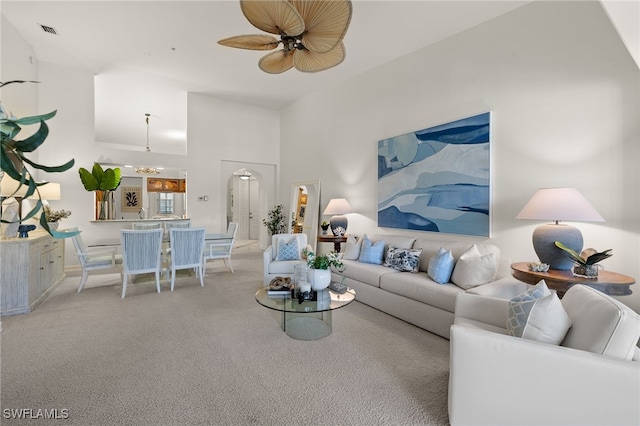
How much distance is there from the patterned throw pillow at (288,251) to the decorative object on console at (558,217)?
113 inches

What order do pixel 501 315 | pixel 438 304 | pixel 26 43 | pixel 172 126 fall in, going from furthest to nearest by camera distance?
pixel 172 126 < pixel 26 43 < pixel 438 304 < pixel 501 315

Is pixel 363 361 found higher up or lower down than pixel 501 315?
lower down

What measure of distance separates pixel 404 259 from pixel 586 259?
68.0 inches

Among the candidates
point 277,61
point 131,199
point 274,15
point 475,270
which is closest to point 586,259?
point 475,270

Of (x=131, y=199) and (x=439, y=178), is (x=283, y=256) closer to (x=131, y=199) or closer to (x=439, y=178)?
(x=439, y=178)

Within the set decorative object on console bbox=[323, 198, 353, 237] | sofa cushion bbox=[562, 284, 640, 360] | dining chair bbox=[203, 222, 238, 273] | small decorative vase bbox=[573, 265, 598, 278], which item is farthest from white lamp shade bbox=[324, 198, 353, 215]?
sofa cushion bbox=[562, 284, 640, 360]

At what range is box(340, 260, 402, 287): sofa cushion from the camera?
3.67m

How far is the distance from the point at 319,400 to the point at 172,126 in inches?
369

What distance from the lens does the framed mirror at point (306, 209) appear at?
6.54 meters

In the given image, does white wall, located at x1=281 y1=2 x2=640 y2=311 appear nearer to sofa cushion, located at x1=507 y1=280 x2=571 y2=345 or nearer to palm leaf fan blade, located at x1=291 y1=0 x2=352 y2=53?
sofa cushion, located at x1=507 y1=280 x2=571 y2=345

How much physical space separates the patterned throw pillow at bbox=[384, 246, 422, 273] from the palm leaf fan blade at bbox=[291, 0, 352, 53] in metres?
2.53

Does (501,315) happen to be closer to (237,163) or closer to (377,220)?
(377,220)

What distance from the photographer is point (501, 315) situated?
2.12 m

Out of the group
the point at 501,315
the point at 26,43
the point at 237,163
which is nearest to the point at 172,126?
the point at 237,163
